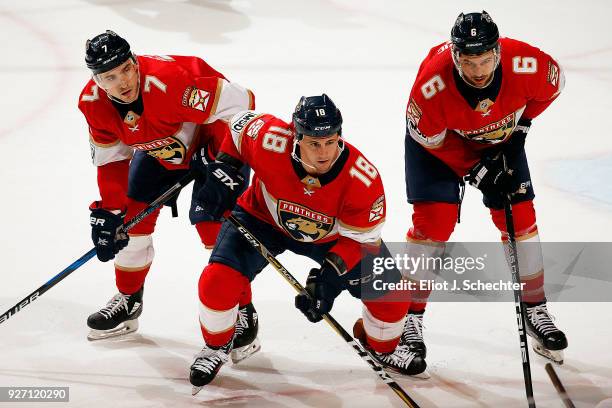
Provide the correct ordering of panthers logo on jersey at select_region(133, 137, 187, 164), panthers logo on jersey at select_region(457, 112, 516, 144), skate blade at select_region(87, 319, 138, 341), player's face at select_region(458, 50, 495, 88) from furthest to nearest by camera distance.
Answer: skate blade at select_region(87, 319, 138, 341), panthers logo on jersey at select_region(133, 137, 187, 164), panthers logo on jersey at select_region(457, 112, 516, 144), player's face at select_region(458, 50, 495, 88)

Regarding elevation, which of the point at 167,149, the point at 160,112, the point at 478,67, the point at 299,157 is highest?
the point at 478,67

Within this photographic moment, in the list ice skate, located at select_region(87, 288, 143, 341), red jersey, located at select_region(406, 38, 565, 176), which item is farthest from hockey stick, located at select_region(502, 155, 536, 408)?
ice skate, located at select_region(87, 288, 143, 341)

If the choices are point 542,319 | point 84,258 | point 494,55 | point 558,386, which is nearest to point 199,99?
point 84,258

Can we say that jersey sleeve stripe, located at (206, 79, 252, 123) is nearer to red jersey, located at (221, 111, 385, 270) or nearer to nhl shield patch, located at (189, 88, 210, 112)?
nhl shield patch, located at (189, 88, 210, 112)

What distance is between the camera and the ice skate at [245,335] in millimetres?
3512

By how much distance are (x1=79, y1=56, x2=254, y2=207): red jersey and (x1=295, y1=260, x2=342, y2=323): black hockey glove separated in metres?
0.76

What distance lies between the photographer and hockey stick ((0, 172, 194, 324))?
11.3 feet

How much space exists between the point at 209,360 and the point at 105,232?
1.94 feet

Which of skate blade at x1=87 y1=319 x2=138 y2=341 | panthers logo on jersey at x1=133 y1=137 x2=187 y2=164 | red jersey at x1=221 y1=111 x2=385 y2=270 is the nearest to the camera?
red jersey at x1=221 y1=111 x2=385 y2=270

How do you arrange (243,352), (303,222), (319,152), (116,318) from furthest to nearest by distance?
(116,318), (243,352), (303,222), (319,152)

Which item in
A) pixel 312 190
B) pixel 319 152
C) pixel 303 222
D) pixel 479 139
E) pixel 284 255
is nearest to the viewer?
pixel 319 152

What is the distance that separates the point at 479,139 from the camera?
342cm

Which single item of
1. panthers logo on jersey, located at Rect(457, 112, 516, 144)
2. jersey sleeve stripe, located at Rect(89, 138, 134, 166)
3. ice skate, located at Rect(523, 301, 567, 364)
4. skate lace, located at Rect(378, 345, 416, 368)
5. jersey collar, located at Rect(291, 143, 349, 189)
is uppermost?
panthers logo on jersey, located at Rect(457, 112, 516, 144)

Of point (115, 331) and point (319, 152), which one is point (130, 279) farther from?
point (319, 152)
